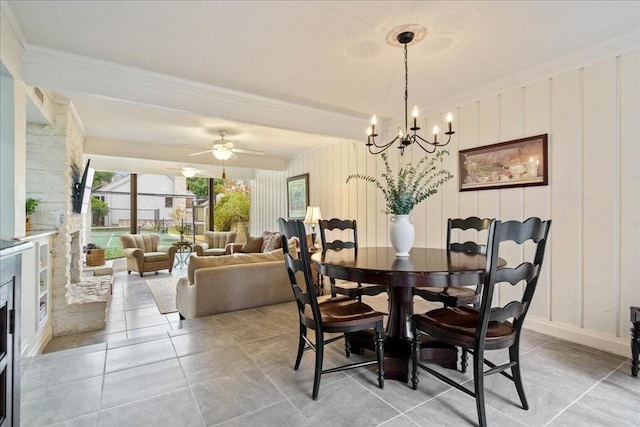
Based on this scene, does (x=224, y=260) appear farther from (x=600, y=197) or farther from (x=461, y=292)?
(x=600, y=197)

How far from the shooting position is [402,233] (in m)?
2.28

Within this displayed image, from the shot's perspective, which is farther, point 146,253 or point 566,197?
point 146,253

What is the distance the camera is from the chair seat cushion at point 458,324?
66.3 inches

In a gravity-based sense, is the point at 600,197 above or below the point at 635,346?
above

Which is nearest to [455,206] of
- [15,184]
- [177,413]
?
[177,413]

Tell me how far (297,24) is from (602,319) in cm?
332

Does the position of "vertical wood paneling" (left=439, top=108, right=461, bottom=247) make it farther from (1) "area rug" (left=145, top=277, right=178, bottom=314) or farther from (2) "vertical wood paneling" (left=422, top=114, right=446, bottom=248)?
(1) "area rug" (left=145, top=277, right=178, bottom=314)

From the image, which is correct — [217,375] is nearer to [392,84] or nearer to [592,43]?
[392,84]

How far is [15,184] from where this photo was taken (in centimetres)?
228

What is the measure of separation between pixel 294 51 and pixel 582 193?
8.90 ft

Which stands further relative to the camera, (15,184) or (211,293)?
(211,293)

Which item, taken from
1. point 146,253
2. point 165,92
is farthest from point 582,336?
point 146,253

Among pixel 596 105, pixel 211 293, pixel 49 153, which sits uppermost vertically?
pixel 596 105

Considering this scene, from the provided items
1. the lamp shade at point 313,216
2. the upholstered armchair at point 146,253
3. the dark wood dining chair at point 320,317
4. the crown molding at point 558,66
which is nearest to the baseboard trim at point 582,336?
the dark wood dining chair at point 320,317
